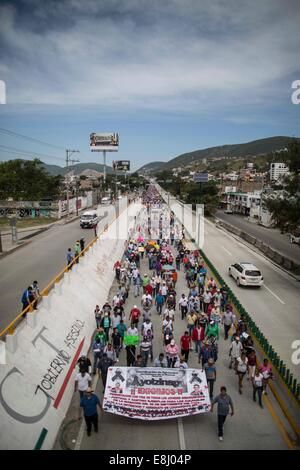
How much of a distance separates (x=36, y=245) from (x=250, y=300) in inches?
843

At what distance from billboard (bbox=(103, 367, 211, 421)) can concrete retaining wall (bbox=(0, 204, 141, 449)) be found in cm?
148

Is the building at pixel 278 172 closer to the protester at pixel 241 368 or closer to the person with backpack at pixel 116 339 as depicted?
the protester at pixel 241 368

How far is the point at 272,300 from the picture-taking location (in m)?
20.1

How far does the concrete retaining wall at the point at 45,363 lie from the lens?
309 inches

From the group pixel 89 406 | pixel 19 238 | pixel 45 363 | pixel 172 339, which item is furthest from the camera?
pixel 19 238

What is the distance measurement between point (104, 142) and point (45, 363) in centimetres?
14043

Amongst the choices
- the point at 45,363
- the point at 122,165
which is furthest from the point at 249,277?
the point at 122,165

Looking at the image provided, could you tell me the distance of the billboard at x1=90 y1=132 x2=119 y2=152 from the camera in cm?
14250

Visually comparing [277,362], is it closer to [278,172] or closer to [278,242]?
[278,242]

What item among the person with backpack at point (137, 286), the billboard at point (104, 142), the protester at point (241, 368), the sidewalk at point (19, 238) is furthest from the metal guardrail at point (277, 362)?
the billboard at point (104, 142)

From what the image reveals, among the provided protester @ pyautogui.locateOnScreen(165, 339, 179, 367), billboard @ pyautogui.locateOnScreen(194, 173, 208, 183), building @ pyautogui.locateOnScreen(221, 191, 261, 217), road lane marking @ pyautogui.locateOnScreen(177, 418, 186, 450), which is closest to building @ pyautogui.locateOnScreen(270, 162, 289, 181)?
building @ pyautogui.locateOnScreen(221, 191, 261, 217)

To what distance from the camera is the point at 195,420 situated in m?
9.25

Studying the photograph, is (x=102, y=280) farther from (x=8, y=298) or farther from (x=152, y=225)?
(x=152, y=225)

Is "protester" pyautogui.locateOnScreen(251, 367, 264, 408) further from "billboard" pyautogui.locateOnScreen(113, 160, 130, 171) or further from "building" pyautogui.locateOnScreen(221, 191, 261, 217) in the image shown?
"billboard" pyautogui.locateOnScreen(113, 160, 130, 171)
